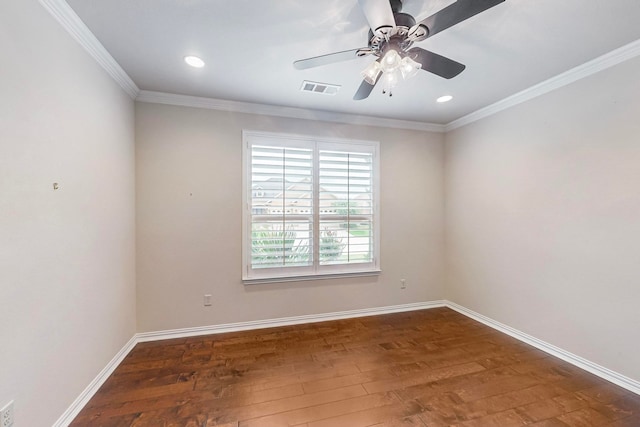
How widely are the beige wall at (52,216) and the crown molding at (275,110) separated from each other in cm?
50

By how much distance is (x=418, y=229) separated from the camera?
3.81 m

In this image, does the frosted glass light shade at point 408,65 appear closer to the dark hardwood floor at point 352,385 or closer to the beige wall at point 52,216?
the beige wall at point 52,216

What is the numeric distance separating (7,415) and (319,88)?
10.1 feet

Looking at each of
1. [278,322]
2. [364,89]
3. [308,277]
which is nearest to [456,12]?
[364,89]

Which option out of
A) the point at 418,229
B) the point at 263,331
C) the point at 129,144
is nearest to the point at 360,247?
the point at 418,229

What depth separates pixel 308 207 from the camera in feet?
10.9

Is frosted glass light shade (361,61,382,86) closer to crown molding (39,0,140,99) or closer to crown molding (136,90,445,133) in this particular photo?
crown molding (136,90,445,133)

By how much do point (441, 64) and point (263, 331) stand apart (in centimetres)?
306

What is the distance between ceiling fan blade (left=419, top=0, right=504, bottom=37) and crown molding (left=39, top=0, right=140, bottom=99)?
7.06ft

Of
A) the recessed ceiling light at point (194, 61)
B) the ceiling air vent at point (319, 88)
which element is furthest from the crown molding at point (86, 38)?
the ceiling air vent at point (319, 88)

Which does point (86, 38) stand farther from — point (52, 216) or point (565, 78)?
point (565, 78)

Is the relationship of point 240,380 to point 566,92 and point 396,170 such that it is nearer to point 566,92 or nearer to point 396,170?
point 396,170

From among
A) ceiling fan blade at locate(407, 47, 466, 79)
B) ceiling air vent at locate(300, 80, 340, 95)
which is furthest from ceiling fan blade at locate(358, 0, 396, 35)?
ceiling air vent at locate(300, 80, 340, 95)

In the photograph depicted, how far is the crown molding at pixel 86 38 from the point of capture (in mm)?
1585
